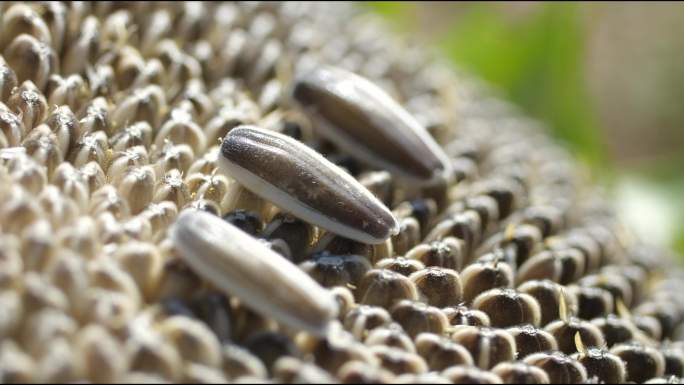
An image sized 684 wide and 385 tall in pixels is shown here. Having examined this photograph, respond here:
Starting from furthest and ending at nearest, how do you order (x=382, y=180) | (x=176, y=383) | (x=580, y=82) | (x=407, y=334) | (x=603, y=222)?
(x=580, y=82) < (x=603, y=222) < (x=382, y=180) < (x=407, y=334) < (x=176, y=383)

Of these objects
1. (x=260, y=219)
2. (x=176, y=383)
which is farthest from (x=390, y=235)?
(x=176, y=383)

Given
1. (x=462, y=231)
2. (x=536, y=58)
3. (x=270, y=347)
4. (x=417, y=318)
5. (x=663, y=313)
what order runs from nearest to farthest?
1. (x=270, y=347)
2. (x=417, y=318)
3. (x=462, y=231)
4. (x=663, y=313)
5. (x=536, y=58)

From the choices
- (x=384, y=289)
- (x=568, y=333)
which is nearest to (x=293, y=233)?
(x=384, y=289)

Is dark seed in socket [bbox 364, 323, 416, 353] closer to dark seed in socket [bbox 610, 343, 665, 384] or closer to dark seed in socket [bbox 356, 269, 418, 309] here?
dark seed in socket [bbox 356, 269, 418, 309]

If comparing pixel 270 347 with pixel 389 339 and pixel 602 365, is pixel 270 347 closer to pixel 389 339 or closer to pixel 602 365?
pixel 389 339

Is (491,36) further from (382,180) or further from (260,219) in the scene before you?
(260,219)

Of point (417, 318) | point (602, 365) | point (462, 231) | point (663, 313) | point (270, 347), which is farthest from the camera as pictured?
point (663, 313)

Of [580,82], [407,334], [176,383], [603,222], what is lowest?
[176,383]
